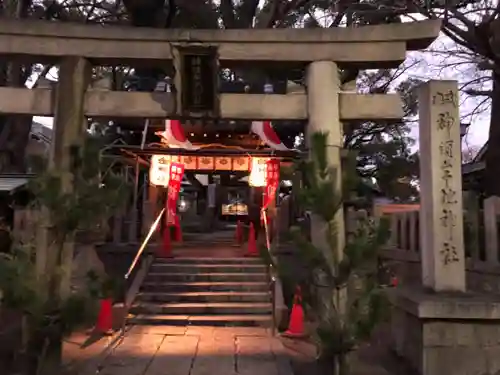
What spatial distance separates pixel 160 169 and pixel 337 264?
1101 cm

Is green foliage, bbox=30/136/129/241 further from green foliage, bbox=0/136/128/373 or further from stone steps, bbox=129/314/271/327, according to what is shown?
stone steps, bbox=129/314/271/327

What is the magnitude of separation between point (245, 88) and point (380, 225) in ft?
43.6

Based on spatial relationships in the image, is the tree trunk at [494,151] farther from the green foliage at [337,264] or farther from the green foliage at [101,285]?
the green foliage at [101,285]

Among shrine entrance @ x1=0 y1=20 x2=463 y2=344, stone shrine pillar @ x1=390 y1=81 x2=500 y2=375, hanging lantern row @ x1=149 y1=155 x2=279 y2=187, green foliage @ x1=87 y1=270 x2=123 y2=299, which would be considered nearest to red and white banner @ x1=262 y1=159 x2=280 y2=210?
hanging lantern row @ x1=149 y1=155 x2=279 y2=187

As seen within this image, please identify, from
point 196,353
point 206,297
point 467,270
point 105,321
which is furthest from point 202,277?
point 467,270

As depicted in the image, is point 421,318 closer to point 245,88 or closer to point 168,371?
point 168,371

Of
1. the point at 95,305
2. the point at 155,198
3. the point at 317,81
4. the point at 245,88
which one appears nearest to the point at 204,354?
the point at 95,305

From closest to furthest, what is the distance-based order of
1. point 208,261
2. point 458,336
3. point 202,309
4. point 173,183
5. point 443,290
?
point 458,336 → point 443,290 → point 202,309 → point 208,261 → point 173,183

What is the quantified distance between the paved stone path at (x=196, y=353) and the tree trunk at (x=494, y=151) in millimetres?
8841

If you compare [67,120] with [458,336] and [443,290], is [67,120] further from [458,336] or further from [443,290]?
[458,336]

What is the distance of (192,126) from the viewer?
58.9 ft

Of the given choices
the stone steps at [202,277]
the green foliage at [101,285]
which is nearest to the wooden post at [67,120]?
the green foliage at [101,285]

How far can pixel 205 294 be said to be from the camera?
12016 mm

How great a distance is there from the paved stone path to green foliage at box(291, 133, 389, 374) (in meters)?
1.88
